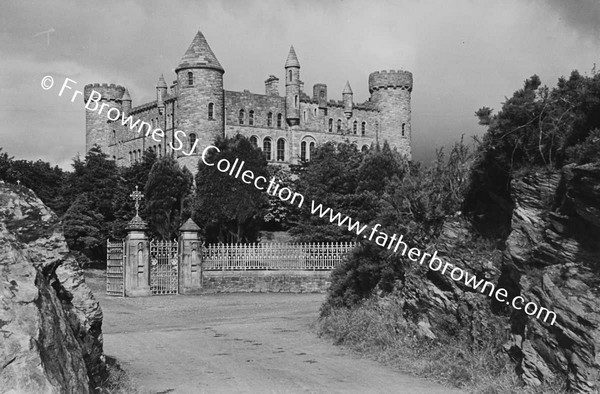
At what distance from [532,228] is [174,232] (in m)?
40.4

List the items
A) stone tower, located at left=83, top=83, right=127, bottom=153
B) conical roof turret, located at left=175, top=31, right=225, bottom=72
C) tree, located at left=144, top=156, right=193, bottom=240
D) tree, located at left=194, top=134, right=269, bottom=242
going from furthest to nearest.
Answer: stone tower, located at left=83, top=83, right=127, bottom=153, conical roof turret, located at left=175, top=31, right=225, bottom=72, tree, located at left=144, top=156, right=193, bottom=240, tree, located at left=194, top=134, right=269, bottom=242

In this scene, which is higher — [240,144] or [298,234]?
[240,144]

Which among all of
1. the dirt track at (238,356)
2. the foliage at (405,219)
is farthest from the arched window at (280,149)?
the foliage at (405,219)

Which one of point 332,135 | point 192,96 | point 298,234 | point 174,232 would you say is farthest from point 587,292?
point 332,135

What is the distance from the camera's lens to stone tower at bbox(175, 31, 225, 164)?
2484 inches

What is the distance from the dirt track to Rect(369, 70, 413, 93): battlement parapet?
56981mm

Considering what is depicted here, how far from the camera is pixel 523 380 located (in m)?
9.24

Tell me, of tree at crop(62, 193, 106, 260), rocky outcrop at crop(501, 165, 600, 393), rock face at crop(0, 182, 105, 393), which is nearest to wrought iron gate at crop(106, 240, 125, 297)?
tree at crop(62, 193, 106, 260)

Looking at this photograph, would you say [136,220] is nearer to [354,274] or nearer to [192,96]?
[354,274]

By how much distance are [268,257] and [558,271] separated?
19.9m

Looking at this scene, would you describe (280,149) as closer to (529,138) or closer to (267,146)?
(267,146)

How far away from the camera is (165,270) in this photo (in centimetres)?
2716

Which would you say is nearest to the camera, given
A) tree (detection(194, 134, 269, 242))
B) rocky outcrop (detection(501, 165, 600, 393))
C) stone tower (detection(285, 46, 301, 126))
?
rocky outcrop (detection(501, 165, 600, 393))

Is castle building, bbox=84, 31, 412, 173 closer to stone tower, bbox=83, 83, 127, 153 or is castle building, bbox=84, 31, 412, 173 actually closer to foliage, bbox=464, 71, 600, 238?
stone tower, bbox=83, 83, 127, 153
